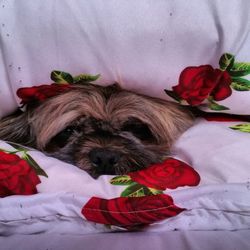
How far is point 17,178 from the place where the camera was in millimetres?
1204

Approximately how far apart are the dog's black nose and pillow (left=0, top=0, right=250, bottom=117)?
0.82 ft

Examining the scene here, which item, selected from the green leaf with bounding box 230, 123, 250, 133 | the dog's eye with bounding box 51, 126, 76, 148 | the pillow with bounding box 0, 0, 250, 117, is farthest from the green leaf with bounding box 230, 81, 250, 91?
the dog's eye with bounding box 51, 126, 76, 148

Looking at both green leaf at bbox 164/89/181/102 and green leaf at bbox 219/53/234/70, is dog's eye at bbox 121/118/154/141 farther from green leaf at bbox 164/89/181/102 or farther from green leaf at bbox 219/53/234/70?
green leaf at bbox 219/53/234/70

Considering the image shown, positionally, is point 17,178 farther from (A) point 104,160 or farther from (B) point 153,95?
(B) point 153,95

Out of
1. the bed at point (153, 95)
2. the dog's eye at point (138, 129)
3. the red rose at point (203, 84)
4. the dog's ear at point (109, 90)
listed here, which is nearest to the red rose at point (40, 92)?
the bed at point (153, 95)

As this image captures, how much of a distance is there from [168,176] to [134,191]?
14cm

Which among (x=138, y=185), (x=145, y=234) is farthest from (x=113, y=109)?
(x=145, y=234)

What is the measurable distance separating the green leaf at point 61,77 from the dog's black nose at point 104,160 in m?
0.25

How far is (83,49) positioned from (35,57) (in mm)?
154

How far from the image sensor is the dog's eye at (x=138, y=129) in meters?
1.63

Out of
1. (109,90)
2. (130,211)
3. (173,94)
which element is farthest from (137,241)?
(109,90)

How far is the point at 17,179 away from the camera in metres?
1.20

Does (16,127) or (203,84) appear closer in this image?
(203,84)

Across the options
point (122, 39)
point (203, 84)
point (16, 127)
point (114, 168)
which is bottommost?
point (114, 168)
